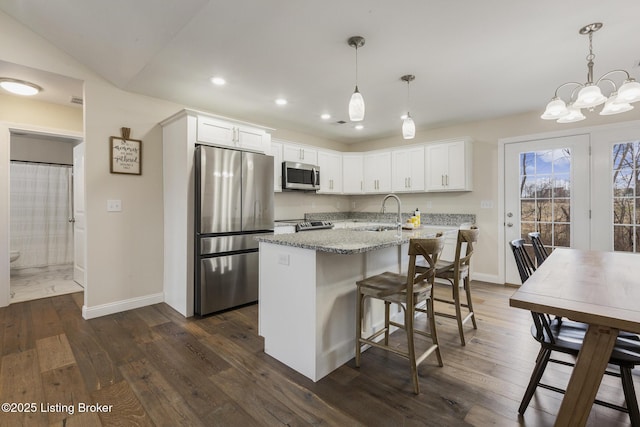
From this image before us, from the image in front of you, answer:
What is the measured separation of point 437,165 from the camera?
15.0 feet

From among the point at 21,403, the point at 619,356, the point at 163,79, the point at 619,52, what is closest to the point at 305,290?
the point at 619,356

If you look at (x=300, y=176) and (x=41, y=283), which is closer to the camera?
(x=41, y=283)

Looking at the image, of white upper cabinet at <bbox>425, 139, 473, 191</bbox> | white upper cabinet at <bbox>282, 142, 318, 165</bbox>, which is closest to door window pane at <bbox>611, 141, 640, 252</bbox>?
white upper cabinet at <bbox>425, 139, 473, 191</bbox>

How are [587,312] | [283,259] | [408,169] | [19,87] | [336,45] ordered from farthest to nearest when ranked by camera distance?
[408,169] → [19,87] → [336,45] → [283,259] → [587,312]

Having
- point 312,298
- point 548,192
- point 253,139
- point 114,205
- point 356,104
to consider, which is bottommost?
point 312,298

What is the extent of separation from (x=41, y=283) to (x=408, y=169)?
5.78 m

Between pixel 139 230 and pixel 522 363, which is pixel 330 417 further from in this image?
pixel 139 230

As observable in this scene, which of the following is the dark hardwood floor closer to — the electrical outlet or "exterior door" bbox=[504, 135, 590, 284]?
the electrical outlet

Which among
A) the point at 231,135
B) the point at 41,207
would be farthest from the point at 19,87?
the point at 41,207

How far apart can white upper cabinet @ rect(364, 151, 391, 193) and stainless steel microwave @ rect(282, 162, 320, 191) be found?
1074mm

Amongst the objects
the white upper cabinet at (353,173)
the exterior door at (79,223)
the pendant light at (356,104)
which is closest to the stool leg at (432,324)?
the pendant light at (356,104)

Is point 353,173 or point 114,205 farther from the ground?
point 353,173

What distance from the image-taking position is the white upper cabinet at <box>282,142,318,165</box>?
15.0ft

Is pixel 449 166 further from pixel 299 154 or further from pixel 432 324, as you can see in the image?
pixel 432 324
